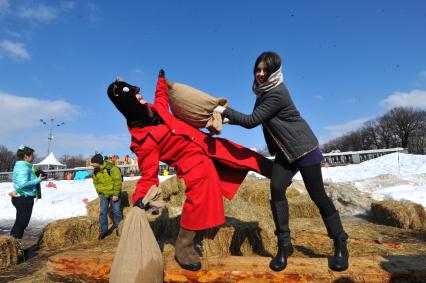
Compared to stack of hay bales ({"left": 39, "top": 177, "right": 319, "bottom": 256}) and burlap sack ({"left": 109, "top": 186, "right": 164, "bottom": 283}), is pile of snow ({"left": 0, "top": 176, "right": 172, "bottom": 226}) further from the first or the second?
burlap sack ({"left": 109, "top": 186, "right": 164, "bottom": 283})

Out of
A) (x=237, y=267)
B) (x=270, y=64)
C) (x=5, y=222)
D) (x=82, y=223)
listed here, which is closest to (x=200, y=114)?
(x=270, y=64)

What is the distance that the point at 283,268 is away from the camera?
2959mm

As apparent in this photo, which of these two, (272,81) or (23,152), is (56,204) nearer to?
(23,152)

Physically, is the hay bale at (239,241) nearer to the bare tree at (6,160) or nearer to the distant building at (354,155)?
the distant building at (354,155)

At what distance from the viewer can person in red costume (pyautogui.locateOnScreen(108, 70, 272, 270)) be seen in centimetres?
318

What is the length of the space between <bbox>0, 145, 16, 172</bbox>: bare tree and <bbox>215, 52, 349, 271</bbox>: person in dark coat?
82.8m

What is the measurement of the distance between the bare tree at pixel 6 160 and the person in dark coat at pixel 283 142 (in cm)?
8285

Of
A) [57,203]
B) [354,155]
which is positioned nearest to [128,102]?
[57,203]

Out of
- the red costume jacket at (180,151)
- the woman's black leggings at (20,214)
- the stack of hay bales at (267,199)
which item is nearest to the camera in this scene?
the red costume jacket at (180,151)

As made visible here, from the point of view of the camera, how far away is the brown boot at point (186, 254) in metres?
3.12

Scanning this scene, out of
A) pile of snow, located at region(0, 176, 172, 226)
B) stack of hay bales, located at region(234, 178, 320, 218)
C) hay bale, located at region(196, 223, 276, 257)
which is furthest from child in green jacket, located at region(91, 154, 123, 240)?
pile of snow, located at region(0, 176, 172, 226)

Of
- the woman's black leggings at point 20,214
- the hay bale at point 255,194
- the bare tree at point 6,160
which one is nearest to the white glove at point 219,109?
the woman's black leggings at point 20,214

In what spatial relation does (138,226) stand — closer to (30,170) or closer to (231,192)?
(231,192)

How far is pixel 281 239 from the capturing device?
3152 millimetres
